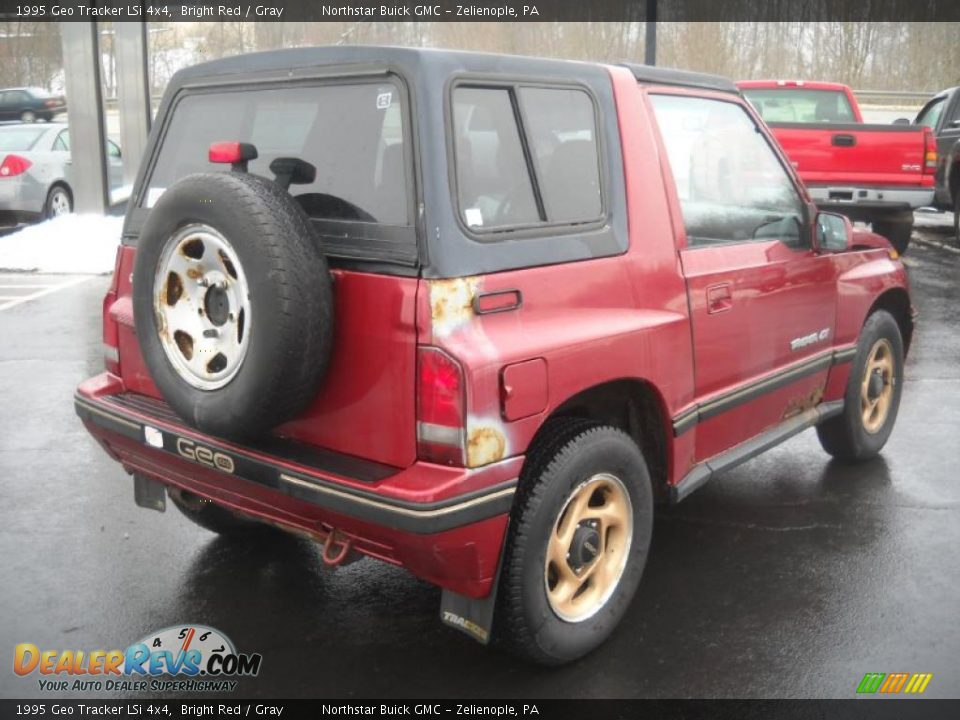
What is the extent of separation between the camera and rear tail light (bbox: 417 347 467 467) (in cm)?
273

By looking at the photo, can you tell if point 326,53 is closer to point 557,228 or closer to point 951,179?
point 557,228

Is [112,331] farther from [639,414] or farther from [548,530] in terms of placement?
[639,414]

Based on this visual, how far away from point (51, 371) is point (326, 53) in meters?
4.78

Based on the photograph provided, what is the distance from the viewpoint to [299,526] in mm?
3094

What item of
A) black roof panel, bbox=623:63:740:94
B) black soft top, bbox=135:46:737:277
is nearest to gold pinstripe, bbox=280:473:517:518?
black soft top, bbox=135:46:737:277

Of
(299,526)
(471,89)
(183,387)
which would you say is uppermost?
(471,89)

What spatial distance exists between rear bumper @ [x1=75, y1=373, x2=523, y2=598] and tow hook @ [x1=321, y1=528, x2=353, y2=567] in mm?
14

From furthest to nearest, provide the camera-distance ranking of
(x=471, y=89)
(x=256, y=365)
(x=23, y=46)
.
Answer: (x=23, y=46)
(x=471, y=89)
(x=256, y=365)

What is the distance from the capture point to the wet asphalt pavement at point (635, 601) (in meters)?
3.20

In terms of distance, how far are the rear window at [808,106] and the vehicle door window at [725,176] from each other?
9.10m

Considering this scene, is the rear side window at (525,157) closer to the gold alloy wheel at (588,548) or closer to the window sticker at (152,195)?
the gold alloy wheel at (588,548)

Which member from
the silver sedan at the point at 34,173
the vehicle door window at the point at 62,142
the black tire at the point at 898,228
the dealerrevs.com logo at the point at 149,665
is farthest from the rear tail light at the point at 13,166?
the dealerrevs.com logo at the point at 149,665

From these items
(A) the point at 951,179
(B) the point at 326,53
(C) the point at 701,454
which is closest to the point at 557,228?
(B) the point at 326,53

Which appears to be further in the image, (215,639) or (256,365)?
(215,639)
